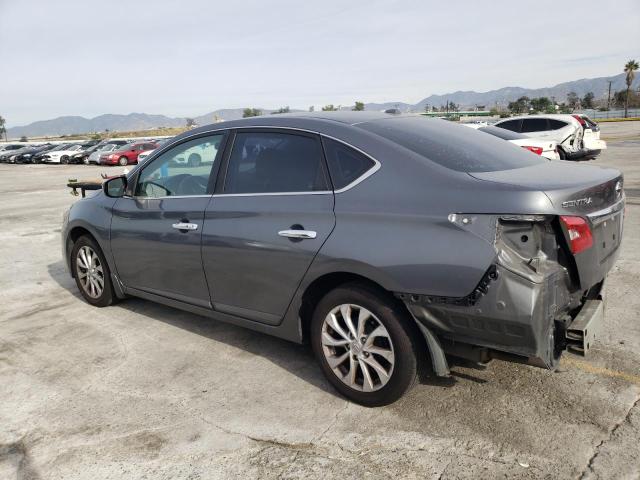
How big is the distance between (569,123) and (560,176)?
1520 centimetres

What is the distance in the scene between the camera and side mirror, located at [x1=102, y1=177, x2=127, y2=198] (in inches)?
186

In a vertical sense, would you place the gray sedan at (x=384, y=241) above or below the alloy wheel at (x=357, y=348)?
above

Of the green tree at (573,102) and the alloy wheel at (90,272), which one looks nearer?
the alloy wheel at (90,272)

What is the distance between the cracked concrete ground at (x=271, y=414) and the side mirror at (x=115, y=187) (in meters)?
1.19

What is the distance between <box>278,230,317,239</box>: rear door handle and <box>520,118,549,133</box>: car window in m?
15.6

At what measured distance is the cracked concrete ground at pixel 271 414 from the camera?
271 centimetres

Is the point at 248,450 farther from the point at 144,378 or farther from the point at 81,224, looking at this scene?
the point at 81,224

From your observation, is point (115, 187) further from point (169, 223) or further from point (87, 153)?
point (87, 153)

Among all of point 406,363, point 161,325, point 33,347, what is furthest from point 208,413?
point 33,347

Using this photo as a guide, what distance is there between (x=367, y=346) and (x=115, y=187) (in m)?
2.89

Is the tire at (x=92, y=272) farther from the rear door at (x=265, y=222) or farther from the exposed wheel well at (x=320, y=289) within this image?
the exposed wheel well at (x=320, y=289)

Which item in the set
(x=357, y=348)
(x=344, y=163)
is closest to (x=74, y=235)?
(x=344, y=163)

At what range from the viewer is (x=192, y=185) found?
412cm

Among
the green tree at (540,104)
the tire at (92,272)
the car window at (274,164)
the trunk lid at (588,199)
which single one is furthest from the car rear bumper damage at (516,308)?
the green tree at (540,104)
